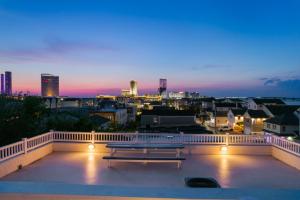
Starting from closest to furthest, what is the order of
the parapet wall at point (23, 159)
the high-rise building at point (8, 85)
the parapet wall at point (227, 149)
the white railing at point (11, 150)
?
the parapet wall at point (23, 159) → the white railing at point (11, 150) → the parapet wall at point (227, 149) → the high-rise building at point (8, 85)

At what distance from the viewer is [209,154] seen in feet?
35.7

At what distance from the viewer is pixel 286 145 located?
31.9ft

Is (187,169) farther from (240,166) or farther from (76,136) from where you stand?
(76,136)

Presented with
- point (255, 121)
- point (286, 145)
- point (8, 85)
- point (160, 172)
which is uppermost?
point (8, 85)

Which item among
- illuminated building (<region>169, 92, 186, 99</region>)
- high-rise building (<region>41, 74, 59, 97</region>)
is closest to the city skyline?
high-rise building (<region>41, 74, 59, 97</region>)

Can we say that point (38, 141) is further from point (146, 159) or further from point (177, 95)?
point (177, 95)

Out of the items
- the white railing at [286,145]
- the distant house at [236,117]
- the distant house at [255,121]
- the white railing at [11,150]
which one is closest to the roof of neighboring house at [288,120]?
the distant house at [255,121]

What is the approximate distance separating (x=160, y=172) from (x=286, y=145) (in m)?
4.59

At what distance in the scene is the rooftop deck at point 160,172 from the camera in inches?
284

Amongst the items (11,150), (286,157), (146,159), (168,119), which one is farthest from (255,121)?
(11,150)

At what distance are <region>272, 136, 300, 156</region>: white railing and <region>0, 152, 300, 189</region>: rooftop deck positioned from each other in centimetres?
52

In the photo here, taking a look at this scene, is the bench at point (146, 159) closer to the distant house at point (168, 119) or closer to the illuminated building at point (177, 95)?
the distant house at point (168, 119)

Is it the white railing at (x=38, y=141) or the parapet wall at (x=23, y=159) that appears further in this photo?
the white railing at (x=38, y=141)

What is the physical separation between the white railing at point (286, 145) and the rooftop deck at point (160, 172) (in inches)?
20.6
